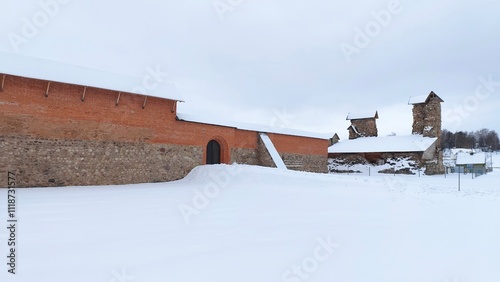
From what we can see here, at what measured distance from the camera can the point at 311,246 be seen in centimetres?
442

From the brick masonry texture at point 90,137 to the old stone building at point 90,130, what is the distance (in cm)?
3

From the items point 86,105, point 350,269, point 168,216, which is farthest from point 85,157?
point 350,269

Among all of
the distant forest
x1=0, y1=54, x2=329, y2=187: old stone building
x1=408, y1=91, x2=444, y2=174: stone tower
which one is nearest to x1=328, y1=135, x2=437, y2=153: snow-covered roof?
x1=408, y1=91, x2=444, y2=174: stone tower

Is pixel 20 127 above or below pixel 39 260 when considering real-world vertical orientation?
above

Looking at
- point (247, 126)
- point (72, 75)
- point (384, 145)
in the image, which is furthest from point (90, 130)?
point (384, 145)

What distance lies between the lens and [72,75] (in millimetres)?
11844

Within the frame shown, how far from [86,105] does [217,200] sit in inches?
279

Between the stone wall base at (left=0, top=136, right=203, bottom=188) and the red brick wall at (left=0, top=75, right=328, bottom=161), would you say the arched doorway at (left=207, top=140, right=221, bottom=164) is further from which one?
the stone wall base at (left=0, top=136, right=203, bottom=188)

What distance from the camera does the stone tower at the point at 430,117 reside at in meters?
27.3

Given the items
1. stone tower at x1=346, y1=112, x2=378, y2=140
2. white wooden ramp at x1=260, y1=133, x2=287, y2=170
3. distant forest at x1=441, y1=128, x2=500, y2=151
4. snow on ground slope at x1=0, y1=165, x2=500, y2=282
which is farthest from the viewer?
distant forest at x1=441, y1=128, x2=500, y2=151

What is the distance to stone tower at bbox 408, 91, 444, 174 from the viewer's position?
27312 millimetres

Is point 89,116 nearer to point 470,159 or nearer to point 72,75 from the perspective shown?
point 72,75

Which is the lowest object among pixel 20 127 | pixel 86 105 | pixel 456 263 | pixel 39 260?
pixel 39 260

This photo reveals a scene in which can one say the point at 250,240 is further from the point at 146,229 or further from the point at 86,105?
the point at 86,105
